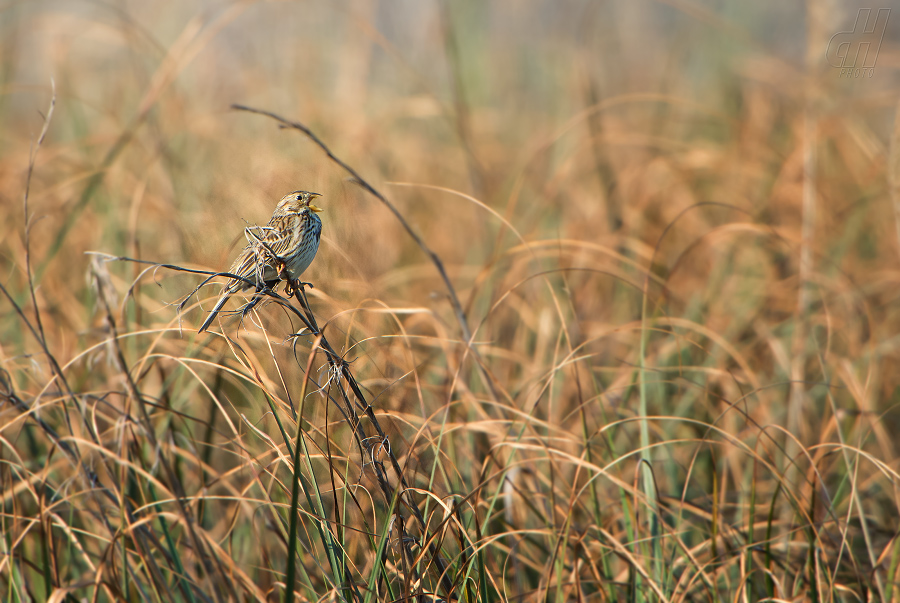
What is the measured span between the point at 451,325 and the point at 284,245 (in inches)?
91.4

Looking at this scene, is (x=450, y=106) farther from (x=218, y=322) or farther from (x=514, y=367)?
(x=218, y=322)

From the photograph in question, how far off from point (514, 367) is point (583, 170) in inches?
79.3

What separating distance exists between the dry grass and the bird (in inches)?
2.2

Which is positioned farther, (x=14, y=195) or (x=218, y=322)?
(x=14, y=195)

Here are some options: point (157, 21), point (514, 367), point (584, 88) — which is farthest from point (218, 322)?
point (157, 21)

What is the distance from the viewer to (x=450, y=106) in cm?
525

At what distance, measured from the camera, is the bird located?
1.13 metres

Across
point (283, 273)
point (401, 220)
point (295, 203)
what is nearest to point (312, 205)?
point (295, 203)

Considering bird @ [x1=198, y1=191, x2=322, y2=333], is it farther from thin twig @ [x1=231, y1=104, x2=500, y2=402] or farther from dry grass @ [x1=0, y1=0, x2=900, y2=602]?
thin twig @ [x1=231, y1=104, x2=500, y2=402]

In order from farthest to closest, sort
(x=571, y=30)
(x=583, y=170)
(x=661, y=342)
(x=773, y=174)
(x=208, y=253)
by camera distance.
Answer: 1. (x=571, y=30)
2. (x=583, y=170)
3. (x=773, y=174)
4. (x=661, y=342)
5. (x=208, y=253)

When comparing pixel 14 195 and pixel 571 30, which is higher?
pixel 571 30

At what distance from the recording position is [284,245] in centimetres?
115

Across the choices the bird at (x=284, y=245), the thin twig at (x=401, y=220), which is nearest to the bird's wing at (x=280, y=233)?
the bird at (x=284, y=245)

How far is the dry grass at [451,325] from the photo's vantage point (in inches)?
58.7
